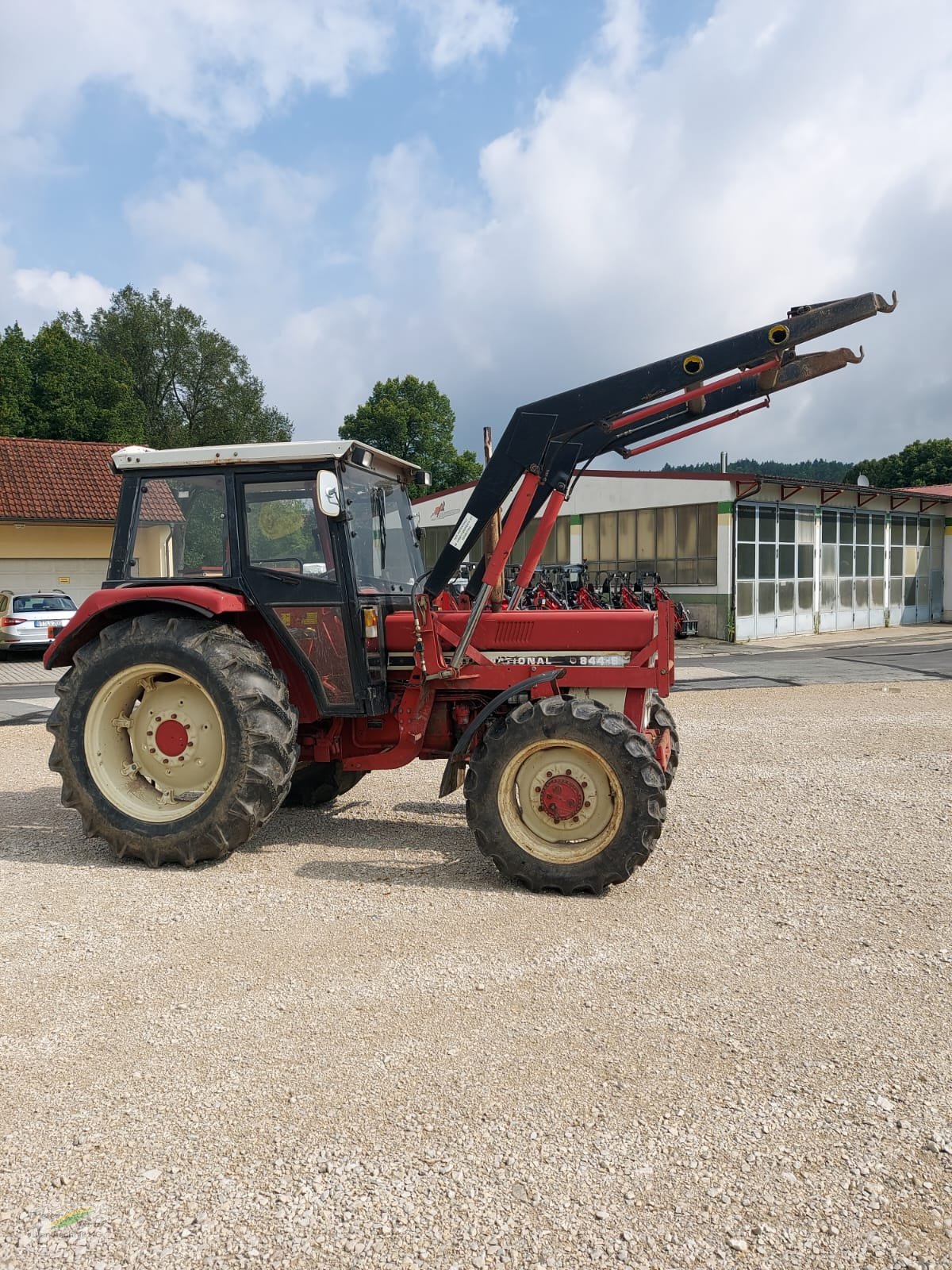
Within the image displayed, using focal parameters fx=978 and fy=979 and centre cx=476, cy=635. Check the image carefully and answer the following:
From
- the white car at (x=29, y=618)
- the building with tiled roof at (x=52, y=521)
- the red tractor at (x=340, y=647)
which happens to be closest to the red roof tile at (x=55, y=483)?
the building with tiled roof at (x=52, y=521)

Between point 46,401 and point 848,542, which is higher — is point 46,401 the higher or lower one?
the higher one

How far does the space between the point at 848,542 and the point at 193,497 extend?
26763mm

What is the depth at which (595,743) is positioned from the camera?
5.19 m

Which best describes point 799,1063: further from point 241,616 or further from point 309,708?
point 241,616

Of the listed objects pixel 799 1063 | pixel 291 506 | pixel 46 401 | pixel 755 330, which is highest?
pixel 46 401

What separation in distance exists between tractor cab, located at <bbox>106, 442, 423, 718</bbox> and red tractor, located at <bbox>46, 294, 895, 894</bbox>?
0.04ft

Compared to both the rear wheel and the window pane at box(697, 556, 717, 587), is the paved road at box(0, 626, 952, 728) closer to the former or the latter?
the window pane at box(697, 556, 717, 587)

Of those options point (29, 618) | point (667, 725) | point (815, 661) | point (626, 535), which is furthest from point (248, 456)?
point (626, 535)

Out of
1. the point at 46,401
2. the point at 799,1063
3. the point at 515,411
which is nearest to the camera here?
the point at 799,1063

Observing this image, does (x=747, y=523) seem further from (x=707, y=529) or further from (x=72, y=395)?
(x=72, y=395)

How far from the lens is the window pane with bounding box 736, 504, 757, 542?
2522 centimetres

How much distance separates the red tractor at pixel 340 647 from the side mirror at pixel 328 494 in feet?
0.04

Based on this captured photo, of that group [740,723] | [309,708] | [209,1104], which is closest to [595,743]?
[309,708]

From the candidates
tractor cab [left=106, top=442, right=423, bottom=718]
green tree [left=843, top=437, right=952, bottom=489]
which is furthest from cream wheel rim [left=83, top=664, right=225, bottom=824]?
green tree [left=843, top=437, right=952, bottom=489]
